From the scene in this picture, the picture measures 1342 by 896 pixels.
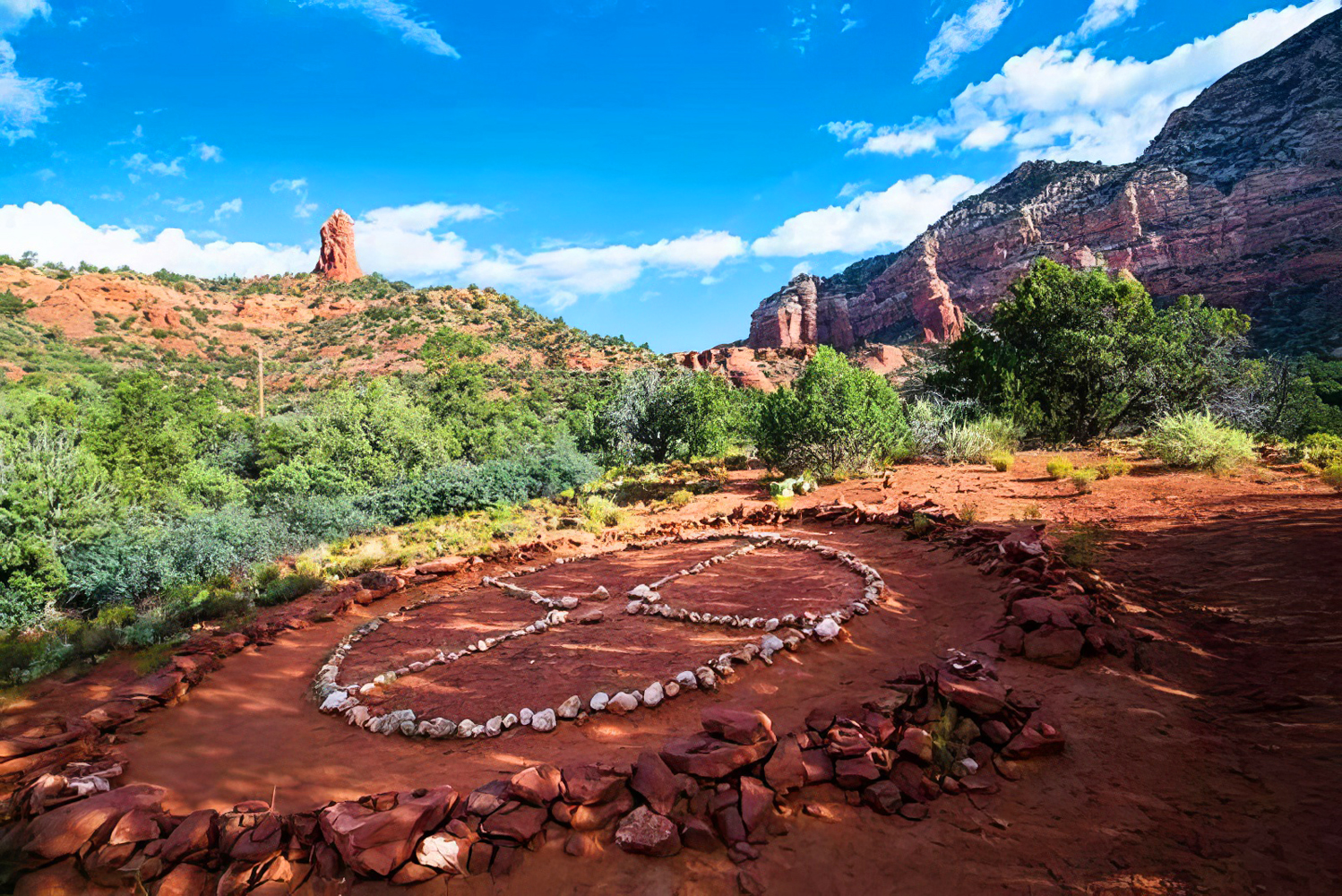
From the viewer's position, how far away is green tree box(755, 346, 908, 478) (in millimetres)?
14898

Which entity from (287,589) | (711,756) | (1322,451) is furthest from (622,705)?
(1322,451)

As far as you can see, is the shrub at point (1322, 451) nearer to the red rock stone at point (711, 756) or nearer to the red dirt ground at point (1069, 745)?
the red dirt ground at point (1069, 745)

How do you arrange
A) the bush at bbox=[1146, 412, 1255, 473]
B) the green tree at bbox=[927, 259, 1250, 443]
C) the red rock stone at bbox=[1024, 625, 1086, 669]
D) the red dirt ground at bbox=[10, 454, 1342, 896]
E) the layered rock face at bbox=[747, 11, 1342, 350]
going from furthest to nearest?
1. the layered rock face at bbox=[747, 11, 1342, 350]
2. the green tree at bbox=[927, 259, 1250, 443]
3. the bush at bbox=[1146, 412, 1255, 473]
4. the red rock stone at bbox=[1024, 625, 1086, 669]
5. the red dirt ground at bbox=[10, 454, 1342, 896]

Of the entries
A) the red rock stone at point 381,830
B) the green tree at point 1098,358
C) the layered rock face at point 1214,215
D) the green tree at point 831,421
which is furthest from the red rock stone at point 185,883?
the layered rock face at point 1214,215

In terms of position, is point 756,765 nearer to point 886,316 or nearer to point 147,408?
point 147,408

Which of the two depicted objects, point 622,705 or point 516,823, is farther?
point 622,705

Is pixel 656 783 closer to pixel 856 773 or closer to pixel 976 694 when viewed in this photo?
pixel 856 773

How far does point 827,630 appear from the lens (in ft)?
19.6

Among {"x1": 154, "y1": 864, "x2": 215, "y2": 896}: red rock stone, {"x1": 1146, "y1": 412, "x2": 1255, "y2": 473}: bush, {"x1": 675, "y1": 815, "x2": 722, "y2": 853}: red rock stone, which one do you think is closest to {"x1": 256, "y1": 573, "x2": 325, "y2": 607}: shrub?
{"x1": 154, "y1": 864, "x2": 215, "y2": 896}: red rock stone

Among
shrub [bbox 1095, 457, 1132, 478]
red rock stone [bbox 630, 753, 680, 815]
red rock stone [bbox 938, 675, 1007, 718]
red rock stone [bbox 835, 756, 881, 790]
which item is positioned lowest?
red rock stone [bbox 835, 756, 881, 790]

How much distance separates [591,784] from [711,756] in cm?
77

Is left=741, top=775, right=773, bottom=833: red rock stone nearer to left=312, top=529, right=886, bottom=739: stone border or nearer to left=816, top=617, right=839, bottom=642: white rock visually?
left=312, top=529, right=886, bottom=739: stone border

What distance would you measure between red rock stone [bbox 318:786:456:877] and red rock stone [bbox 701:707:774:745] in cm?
121

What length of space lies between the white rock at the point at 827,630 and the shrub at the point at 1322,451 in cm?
963
